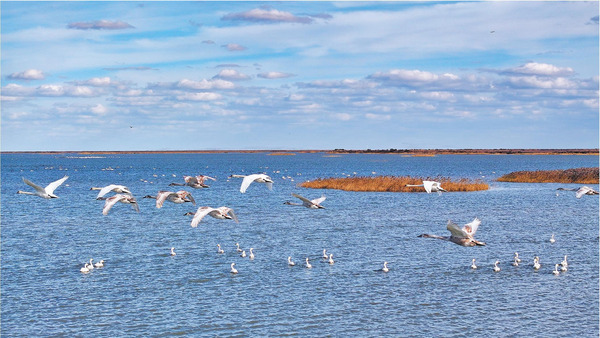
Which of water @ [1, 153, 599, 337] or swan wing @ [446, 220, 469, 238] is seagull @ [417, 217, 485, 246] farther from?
water @ [1, 153, 599, 337]

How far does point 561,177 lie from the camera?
83.9 meters

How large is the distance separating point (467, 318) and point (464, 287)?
3.96m

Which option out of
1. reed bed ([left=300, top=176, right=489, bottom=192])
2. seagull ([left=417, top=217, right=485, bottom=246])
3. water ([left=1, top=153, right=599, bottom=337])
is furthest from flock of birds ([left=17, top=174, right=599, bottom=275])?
reed bed ([left=300, top=176, right=489, bottom=192])

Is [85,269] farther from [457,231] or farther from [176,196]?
[457,231]

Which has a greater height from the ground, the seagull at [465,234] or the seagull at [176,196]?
the seagull at [176,196]

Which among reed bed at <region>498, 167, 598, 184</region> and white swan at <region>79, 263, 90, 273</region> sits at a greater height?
reed bed at <region>498, 167, 598, 184</region>

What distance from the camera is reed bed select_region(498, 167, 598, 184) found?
79562 millimetres

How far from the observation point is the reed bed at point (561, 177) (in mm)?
Answer: 79562

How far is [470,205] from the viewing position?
57938 millimetres

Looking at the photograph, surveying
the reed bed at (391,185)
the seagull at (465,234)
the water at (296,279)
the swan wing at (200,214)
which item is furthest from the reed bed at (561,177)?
the swan wing at (200,214)

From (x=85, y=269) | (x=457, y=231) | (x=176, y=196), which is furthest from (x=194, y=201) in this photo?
(x=85, y=269)

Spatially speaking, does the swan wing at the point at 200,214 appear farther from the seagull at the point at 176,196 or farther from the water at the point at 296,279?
the water at the point at 296,279

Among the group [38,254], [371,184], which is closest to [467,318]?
[38,254]

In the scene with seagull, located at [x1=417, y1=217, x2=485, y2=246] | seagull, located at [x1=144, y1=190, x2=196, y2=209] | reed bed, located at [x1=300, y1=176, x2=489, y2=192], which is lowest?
reed bed, located at [x1=300, y1=176, x2=489, y2=192]
